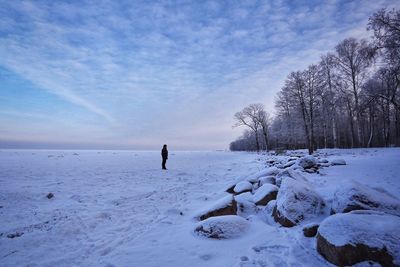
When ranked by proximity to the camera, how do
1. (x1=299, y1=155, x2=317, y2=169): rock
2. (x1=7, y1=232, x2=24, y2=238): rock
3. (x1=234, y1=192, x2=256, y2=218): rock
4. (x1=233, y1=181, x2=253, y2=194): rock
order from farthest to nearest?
(x1=299, y1=155, x2=317, y2=169): rock → (x1=233, y1=181, x2=253, y2=194): rock → (x1=234, y1=192, x2=256, y2=218): rock → (x1=7, y1=232, x2=24, y2=238): rock

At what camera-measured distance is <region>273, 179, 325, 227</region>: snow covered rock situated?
434 cm

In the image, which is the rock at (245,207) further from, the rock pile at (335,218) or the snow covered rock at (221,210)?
the snow covered rock at (221,210)

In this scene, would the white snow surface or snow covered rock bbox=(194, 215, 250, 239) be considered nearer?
the white snow surface

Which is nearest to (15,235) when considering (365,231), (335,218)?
(335,218)

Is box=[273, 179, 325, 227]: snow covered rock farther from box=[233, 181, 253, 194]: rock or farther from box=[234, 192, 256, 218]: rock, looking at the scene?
box=[233, 181, 253, 194]: rock

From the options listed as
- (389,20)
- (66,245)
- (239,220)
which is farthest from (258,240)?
(389,20)

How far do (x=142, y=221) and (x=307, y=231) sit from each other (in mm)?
3650

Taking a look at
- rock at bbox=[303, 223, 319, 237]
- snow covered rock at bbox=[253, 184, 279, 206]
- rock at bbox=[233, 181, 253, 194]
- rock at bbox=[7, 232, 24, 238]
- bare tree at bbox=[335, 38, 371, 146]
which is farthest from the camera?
bare tree at bbox=[335, 38, 371, 146]

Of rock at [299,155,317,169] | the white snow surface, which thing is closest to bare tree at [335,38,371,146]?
rock at [299,155,317,169]

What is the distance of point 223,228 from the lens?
4.11m

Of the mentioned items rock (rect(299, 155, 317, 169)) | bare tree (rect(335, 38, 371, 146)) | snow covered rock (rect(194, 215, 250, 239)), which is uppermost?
bare tree (rect(335, 38, 371, 146))

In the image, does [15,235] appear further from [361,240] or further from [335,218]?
[361,240]

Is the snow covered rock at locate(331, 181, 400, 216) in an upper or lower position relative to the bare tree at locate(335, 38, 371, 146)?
lower

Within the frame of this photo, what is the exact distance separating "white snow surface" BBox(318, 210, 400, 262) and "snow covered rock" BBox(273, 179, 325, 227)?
1.09m
